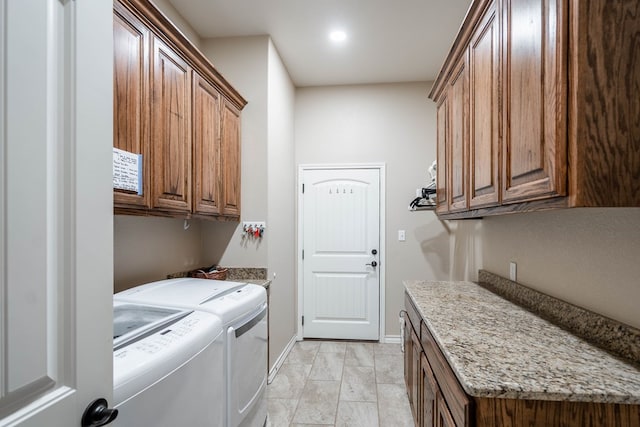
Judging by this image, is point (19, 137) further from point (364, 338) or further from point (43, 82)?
point (364, 338)

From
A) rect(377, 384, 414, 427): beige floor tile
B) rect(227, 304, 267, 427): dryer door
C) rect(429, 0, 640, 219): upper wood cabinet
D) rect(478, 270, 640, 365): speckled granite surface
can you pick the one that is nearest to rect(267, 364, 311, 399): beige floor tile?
rect(227, 304, 267, 427): dryer door

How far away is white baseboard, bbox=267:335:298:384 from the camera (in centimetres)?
277

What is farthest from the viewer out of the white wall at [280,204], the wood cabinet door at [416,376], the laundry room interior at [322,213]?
the white wall at [280,204]

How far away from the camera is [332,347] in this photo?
139 inches

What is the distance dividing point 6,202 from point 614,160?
1.39 meters

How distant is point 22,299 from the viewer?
1.85 feet

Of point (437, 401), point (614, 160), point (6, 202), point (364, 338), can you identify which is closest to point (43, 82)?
point (6, 202)

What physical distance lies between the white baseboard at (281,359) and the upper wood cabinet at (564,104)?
7.46 ft

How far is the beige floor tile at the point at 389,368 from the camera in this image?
2.80m

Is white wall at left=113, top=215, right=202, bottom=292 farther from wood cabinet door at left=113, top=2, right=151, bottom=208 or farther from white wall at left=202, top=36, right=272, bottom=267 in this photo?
wood cabinet door at left=113, top=2, right=151, bottom=208

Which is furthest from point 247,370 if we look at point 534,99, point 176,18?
point 176,18

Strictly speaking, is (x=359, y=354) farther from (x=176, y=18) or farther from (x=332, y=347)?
(x=176, y=18)

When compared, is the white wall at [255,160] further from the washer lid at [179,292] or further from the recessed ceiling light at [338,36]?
the washer lid at [179,292]

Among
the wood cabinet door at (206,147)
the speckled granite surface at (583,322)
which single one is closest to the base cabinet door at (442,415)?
the speckled granite surface at (583,322)
